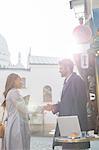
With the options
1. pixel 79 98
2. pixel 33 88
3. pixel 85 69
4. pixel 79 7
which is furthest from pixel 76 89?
pixel 33 88

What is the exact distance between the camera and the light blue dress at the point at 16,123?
3025 millimetres

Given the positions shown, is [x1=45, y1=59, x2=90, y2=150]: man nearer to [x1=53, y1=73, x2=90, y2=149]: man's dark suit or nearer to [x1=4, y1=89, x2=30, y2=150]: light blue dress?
[x1=53, y1=73, x2=90, y2=149]: man's dark suit

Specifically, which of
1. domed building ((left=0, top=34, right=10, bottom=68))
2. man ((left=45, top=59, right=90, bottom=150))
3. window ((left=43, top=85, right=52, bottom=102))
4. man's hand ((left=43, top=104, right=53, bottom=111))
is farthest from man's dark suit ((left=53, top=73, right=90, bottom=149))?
domed building ((left=0, top=34, right=10, bottom=68))

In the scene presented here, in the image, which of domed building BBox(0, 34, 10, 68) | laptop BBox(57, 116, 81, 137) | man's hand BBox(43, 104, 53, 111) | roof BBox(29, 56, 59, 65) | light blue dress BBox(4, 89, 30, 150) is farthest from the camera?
domed building BBox(0, 34, 10, 68)

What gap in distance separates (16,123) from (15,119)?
0.04 meters

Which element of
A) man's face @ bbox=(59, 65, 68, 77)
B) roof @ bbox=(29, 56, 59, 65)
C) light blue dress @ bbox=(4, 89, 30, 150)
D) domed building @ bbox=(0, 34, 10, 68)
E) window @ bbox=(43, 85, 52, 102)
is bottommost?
light blue dress @ bbox=(4, 89, 30, 150)

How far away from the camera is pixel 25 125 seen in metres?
3.09

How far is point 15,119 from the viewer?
9.98 feet

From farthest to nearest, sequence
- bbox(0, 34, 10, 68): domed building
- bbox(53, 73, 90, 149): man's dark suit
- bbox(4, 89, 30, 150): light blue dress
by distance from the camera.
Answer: bbox(0, 34, 10, 68): domed building, bbox(4, 89, 30, 150): light blue dress, bbox(53, 73, 90, 149): man's dark suit

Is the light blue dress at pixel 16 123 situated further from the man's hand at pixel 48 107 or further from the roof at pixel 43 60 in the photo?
the roof at pixel 43 60

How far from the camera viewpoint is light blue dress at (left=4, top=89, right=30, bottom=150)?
9.93 feet

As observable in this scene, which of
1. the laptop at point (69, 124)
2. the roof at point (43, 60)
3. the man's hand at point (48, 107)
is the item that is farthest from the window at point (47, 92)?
the laptop at point (69, 124)

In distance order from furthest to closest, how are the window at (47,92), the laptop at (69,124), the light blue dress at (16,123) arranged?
1. the window at (47,92)
2. the light blue dress at (16,123)
3. the laptop at (69,124)

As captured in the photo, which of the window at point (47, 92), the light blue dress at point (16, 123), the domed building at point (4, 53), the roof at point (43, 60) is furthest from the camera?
the domed building at point (4, 53)
